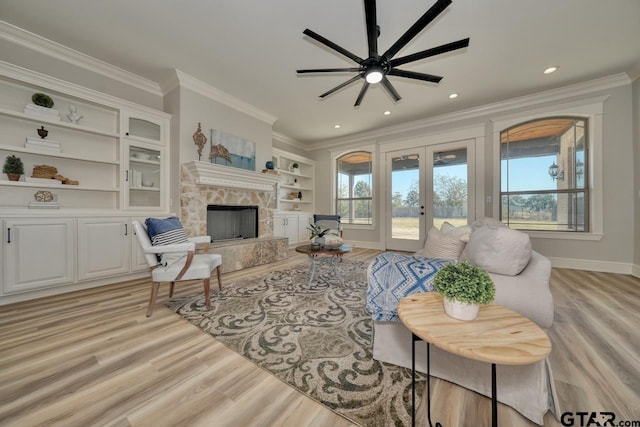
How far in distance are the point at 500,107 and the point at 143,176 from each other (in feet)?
20.5

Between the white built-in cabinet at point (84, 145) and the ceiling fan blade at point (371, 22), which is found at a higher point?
the ceiling fan blade at point (371, 22)

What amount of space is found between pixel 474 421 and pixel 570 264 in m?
4.36

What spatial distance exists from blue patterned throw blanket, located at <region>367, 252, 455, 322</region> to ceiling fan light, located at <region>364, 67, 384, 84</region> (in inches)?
72.6

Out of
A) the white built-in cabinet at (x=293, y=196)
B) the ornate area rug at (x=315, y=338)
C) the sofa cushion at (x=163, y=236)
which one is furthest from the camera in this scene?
the white built-in cabinet at (x=293, y=196)

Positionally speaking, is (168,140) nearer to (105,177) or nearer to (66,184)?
(105,177)

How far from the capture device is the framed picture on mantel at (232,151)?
3.80 metres

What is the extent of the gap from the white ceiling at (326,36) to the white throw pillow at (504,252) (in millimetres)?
2299

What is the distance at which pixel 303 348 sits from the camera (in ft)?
5.21

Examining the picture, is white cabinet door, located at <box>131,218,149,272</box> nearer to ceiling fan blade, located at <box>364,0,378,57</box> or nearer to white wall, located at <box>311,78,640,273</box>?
ceiling fan blade, located at <box>364,0,378,57</box>

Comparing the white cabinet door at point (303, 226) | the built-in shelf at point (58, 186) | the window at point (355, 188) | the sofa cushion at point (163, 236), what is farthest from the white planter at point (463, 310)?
the white cabinet door at point (303, 226)

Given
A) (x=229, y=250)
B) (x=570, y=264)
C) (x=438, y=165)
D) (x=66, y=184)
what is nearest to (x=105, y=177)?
(x=66, y=184)

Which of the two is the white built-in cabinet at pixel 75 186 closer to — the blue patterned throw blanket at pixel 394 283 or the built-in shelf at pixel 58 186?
the built-in shelf at pixel 58 186

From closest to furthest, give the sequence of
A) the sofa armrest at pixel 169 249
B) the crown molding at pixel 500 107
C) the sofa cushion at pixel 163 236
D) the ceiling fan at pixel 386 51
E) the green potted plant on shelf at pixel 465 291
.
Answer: the green potted plant on shelf at pixel 465 291 < the ceiling fan at pixel 386 51 < the sofa armrest at pixel 169 249 < the sofa cushion at pixel 163 236 < the crown molding at pixel 500 107

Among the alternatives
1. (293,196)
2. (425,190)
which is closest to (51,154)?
(293,196)
